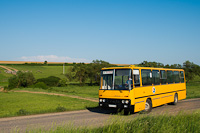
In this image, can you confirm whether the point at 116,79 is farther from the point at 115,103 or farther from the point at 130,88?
the point at 115,103

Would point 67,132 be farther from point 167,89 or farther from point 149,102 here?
point 167,89

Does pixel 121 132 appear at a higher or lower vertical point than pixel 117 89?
lower

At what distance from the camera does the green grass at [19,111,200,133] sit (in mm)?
6195

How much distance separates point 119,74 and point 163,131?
7.31 m

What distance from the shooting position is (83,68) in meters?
69.6

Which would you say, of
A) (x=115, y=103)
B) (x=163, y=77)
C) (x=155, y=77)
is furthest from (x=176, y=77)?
(x=115, y=103)

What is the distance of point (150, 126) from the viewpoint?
22.3 ft

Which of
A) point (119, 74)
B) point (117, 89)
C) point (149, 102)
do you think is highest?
point (119, 74)

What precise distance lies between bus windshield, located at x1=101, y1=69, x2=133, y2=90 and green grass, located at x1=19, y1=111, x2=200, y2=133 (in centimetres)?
523

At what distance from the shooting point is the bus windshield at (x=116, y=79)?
13062 mm

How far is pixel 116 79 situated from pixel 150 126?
6.83 m

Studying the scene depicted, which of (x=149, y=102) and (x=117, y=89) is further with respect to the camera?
(x=149, y=102)

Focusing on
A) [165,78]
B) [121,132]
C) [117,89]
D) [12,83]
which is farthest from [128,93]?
[12,83]

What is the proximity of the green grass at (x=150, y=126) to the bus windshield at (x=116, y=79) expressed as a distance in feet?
17.2
